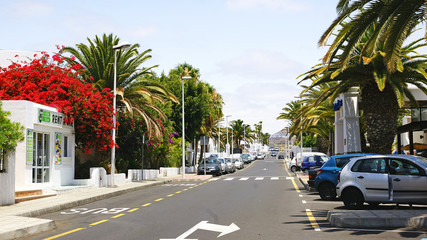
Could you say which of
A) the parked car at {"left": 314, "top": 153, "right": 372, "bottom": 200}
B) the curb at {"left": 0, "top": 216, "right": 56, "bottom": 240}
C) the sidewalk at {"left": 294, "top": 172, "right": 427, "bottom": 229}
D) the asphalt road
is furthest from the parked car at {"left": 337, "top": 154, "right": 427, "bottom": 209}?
the curb at {"left": 0, "top": 216, "right": 56, "bottom": 240}

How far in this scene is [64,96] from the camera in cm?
2438

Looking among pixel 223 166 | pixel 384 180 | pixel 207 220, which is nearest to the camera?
pixel 207 220

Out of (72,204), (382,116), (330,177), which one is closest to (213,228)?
(330,177)

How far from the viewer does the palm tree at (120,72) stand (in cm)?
2909

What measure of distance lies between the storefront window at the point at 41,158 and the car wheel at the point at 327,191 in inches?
469

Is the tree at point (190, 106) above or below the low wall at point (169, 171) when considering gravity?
above

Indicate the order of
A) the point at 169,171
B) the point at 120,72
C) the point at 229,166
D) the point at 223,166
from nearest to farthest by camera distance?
Answer: the point at 120,72, the point at 169,171, the point at 223,166, the point at 229,166

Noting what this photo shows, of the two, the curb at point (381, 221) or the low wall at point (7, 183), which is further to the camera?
the low wall at point (7, 183)

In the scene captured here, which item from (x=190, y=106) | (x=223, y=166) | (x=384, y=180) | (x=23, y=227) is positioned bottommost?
(x=23, y=227)

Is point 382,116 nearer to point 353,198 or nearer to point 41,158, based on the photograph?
point 353,198

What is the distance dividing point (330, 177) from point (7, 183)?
11.4 metres

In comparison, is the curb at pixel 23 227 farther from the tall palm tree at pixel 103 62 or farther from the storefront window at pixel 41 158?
the tall palm tree at pixel 103 62

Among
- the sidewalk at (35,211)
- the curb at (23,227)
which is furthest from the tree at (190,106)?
the curb at (23,227)

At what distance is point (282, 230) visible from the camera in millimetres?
11203
